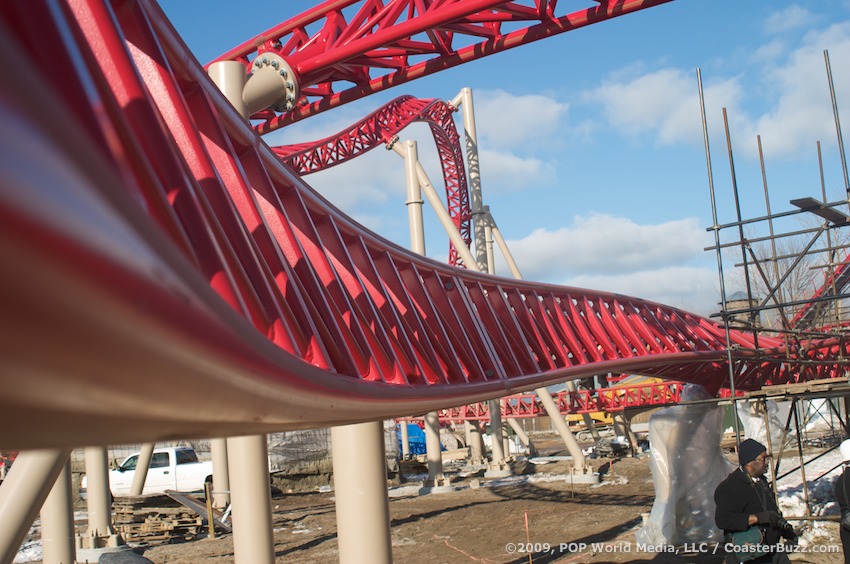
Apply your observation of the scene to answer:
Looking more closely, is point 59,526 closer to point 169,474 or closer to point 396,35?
point 396,35

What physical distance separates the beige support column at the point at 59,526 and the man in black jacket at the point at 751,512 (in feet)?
22.6

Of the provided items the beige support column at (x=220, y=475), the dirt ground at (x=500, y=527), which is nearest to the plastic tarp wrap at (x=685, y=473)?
the dirt ground at (x=500, y=527)

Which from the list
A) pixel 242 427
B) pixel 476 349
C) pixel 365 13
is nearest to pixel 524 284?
pixel 476 349

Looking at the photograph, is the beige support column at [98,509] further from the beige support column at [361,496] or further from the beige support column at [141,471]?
the beige support column at [361,496]

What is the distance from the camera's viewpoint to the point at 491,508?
54.6ft

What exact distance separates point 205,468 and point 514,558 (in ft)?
37.7

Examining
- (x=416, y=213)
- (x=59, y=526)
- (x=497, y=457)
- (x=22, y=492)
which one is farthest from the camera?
(x=497, y=457)

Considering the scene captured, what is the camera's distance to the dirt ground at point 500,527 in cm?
1152

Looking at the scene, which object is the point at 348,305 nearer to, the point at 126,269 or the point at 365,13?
the point at 126,269

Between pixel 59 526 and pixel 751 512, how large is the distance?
290 inches

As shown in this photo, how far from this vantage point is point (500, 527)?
1421cm

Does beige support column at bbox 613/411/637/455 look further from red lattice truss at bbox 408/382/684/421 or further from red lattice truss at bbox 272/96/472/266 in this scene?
red lattice truss at bbox 272/96/472/266

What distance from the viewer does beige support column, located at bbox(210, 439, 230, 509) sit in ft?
56.2

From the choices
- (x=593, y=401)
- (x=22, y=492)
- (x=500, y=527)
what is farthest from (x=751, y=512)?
(x=593, y=401)
